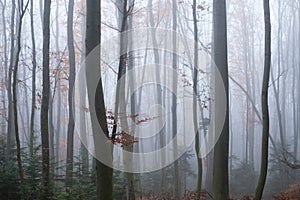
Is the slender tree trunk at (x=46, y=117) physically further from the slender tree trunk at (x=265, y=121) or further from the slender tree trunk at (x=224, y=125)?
the slender tree trunk at (x=265, y=121)

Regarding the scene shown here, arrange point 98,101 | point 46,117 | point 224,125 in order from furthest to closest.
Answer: point 46,117 → point 224,125 → point 98,101

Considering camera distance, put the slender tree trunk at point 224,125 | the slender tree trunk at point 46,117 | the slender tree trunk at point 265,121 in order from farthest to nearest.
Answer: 1. the slender tree trunk at point 46,117
2. the slender tree trunk at point 224,125
3. the slender tree trunk at point 265,121

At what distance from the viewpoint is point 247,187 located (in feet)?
57.8

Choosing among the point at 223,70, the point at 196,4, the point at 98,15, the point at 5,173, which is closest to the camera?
the point at 98,15

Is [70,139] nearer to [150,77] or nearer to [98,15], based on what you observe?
[98,15]

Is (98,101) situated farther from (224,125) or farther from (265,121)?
(265,121)

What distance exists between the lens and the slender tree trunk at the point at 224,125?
6793mm

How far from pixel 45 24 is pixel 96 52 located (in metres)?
3.79

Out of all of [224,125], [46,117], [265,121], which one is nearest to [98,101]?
[224,125]

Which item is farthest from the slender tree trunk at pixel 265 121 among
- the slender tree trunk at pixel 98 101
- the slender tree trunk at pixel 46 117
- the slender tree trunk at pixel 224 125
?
the slender tree trunk at pixel 46 117

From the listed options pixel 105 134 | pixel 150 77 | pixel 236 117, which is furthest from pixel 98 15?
pixel 236 117

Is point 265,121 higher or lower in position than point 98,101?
lower

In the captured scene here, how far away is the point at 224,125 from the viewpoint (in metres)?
6.93

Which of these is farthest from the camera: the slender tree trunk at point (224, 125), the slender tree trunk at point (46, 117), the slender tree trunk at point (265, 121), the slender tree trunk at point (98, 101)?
the slender tree trunk at point (46, 117)
